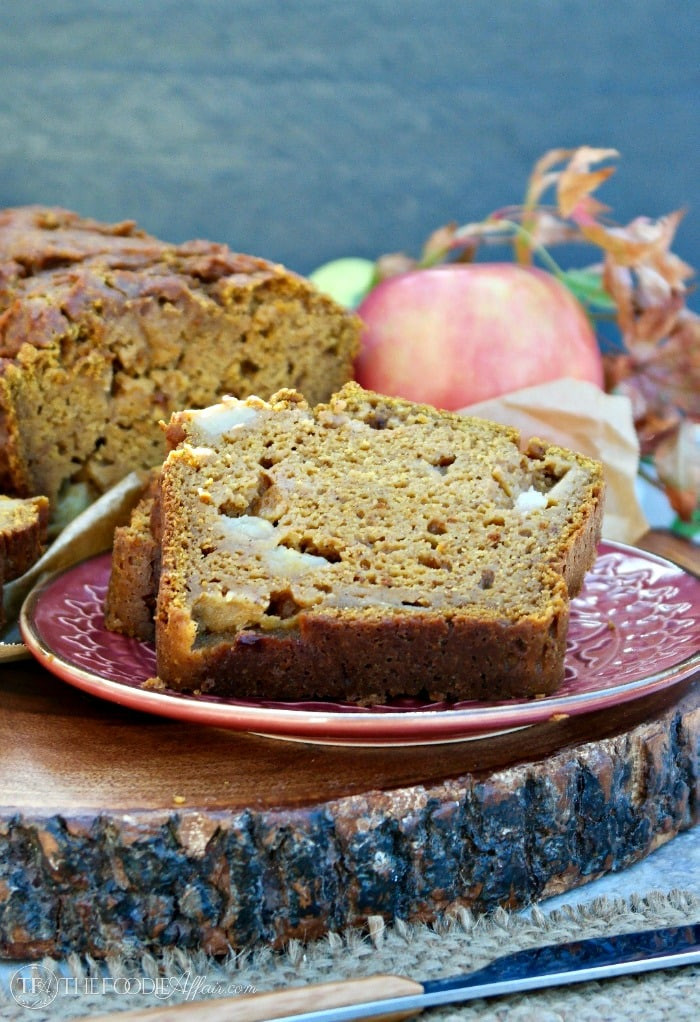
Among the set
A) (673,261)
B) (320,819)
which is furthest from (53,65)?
(320,819)

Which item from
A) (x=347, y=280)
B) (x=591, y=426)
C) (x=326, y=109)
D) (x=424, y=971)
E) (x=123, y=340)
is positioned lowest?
(x=424, y=971)

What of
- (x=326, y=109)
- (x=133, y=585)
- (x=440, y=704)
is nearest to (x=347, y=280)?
(x=326, y=109)

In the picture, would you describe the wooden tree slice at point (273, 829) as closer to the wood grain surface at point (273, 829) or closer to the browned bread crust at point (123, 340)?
the wood grain surface at point (273, 829)

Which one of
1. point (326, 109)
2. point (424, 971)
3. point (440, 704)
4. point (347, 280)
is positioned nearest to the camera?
point (424, 971)

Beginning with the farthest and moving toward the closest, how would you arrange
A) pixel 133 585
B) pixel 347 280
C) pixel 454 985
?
pixel 347 280, pixel 133 585, pixel 454 985

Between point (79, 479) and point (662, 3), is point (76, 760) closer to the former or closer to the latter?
point (79, 479)

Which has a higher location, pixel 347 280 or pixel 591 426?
pixel 347 280

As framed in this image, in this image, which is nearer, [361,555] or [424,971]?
[424,971]

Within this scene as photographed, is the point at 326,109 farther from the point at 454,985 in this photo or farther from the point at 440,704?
the point at 454,985
